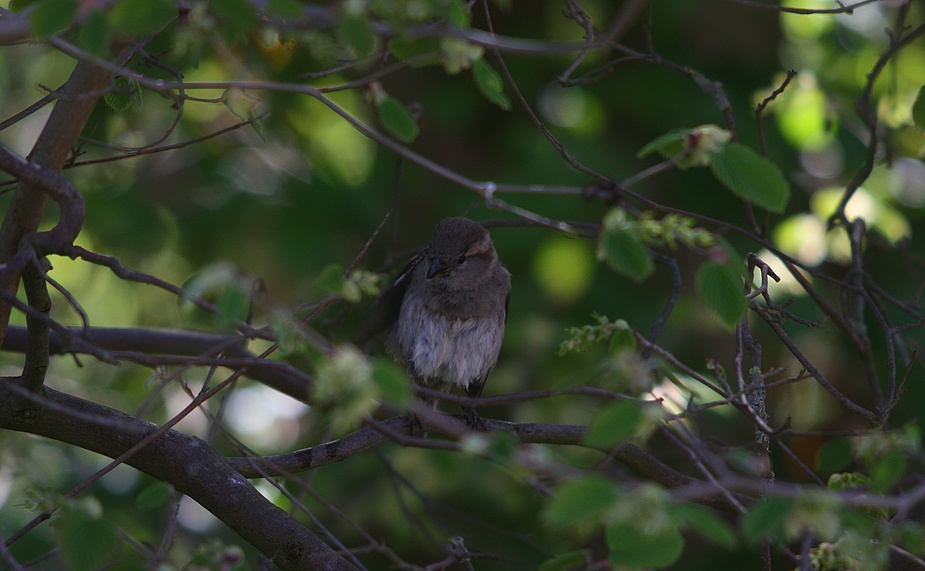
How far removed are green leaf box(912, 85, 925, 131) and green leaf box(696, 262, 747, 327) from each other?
152 centimetres

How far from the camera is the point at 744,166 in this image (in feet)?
7.78

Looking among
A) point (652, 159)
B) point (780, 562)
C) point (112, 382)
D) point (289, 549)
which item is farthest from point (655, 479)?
point (112, 382)

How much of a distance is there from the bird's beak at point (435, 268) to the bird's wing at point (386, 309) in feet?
1.11

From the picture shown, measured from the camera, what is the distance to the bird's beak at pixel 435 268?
16.7ft

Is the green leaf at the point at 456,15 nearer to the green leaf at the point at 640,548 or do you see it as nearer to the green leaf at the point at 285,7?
the green leaf at the point at 285,7

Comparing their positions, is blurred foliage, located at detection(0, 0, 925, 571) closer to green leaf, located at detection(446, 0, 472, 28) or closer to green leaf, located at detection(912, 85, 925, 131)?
green leaf, located at detection(912, 85, 925, 131)

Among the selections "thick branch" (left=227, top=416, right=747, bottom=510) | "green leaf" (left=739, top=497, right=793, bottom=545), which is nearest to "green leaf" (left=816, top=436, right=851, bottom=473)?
"thick branch" (left=227, top=416, right=747, bottom=510)

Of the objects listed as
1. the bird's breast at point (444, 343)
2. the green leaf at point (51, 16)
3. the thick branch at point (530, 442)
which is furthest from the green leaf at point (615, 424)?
the bird's breast at point (444, 343)

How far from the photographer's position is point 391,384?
1.95m

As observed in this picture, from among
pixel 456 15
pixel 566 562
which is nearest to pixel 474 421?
pixel 566 562

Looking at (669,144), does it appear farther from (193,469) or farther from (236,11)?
(193,469)

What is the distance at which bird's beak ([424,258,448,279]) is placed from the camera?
5.09 m

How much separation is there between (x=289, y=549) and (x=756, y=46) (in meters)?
5.59

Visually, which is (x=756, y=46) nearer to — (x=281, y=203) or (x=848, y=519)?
(x=281, y=203)
